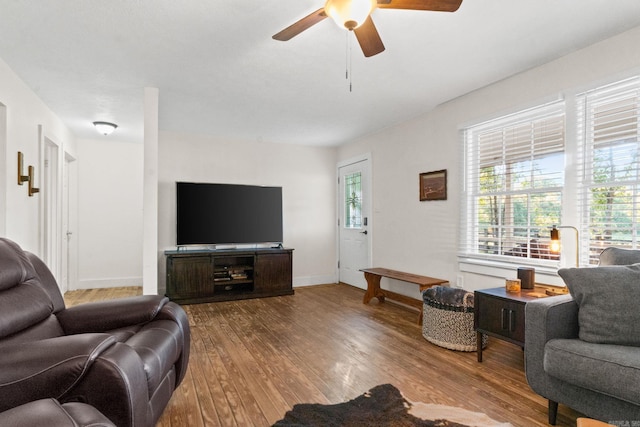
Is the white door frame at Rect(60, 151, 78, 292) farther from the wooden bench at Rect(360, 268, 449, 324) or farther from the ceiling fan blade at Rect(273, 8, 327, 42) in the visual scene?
the ceiling fan blade at Rect(273, 8, 327, 42)


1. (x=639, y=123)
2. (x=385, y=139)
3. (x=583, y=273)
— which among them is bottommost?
(x=583, y=273)

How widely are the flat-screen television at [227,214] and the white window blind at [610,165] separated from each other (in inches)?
152

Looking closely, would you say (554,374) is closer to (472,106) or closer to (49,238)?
(472,106)

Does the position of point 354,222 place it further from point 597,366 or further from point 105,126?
point 597,366

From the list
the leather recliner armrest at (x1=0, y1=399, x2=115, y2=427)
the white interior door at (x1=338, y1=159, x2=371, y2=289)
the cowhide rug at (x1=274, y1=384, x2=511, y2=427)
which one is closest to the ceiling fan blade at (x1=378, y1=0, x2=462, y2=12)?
the leather recliner armrest at (x1=0, y1=399, x2=115, y2=427)

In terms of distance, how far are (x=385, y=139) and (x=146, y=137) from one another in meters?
3.09

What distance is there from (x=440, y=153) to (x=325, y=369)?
8.87ft

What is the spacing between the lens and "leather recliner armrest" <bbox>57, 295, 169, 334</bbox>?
1.93m

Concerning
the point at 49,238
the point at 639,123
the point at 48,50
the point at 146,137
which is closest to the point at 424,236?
the point at 639,123

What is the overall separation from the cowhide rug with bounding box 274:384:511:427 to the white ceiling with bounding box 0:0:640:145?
237cm

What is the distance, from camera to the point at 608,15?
87.6 inches

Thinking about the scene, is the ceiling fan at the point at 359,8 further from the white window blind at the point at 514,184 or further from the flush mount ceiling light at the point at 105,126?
the flush mount ceiling light at the point at 105,126

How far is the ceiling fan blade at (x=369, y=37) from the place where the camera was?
195 centimetres

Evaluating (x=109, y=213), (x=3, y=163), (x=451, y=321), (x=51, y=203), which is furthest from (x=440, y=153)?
(x=109, y=213)
